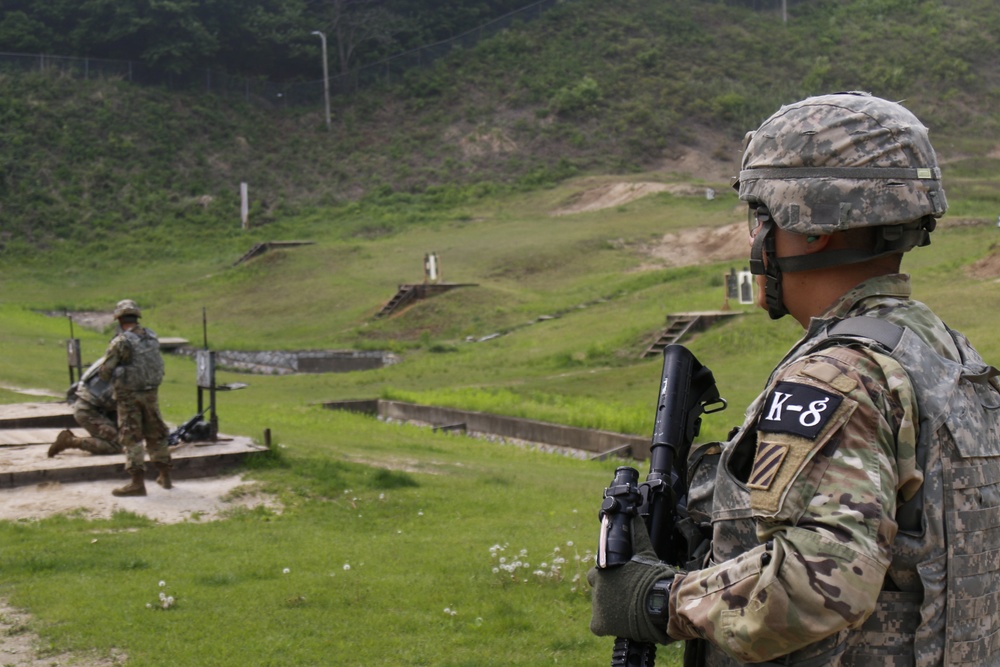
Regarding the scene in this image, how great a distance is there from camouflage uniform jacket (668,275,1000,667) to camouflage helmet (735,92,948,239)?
10.2 inches

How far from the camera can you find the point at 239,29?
62.9 meters

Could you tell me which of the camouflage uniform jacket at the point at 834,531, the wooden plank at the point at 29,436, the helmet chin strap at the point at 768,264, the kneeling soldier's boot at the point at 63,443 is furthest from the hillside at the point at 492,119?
the camouflage uniform jacket at the point at 834,531

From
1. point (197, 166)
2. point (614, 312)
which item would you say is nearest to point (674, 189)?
point (614, 312)

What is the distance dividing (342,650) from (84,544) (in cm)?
321

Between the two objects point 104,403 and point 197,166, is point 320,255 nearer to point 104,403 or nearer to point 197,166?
point 197,166

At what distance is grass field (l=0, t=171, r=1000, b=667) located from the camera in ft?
21.8

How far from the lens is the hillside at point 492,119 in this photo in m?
51.3

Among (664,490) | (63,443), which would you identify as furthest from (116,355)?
(664,490)

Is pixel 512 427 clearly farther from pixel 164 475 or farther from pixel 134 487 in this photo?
pixel 134 487

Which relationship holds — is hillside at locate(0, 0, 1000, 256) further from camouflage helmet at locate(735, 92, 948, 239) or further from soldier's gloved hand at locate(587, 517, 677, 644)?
soldier's gloved hand at locate(587, 517, 677, 644)

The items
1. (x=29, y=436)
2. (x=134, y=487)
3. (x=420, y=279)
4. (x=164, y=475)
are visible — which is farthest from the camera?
(x=420, y=279)

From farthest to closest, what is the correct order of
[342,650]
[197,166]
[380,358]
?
[197,166] → [380,358] → [342,650]

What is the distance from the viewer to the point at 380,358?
2958cm

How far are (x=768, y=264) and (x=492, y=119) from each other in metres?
58.8
